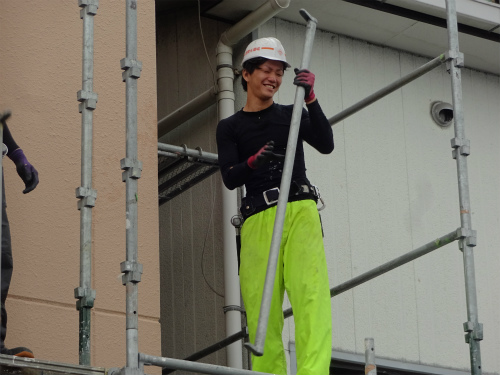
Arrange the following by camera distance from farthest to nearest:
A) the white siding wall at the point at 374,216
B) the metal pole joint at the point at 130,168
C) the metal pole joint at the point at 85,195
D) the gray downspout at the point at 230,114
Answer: the white siding wall at the point at 374,216 < the gray downspout at the point at 230,114 < the metal pole joint at the point at 85,195 < the metal pole joint at the point at 130,168

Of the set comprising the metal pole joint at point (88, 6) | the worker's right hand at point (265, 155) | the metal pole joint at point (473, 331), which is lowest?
the metal pole joint at point (473, 331)

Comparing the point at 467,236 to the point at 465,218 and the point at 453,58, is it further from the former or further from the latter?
the point at 453,58

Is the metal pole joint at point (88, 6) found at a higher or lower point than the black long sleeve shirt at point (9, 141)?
higher

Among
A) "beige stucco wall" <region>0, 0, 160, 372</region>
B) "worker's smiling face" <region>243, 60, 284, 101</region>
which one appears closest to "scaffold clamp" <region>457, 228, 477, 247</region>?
"worker's smiling face" <region>243, 60, 284, 101</region>

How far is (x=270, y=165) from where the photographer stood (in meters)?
6.80

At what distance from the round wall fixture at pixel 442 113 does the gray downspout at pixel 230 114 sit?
224 cm

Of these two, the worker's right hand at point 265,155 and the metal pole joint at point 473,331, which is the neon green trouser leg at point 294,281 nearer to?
the worker's right hand at point 265,155

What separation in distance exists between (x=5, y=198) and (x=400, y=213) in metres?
4.61

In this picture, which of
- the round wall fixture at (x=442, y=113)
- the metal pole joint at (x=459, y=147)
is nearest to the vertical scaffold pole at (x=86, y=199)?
the metal pole joint at (x=459, y=147)

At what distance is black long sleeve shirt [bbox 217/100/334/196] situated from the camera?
22.1 feet

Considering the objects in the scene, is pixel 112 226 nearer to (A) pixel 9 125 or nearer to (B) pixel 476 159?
(A) pixel 9 125

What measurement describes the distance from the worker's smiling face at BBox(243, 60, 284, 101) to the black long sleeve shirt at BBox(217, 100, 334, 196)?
10 centimetres

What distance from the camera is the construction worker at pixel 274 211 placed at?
6.39 meters

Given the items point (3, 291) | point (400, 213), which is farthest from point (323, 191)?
point (3, 291)
